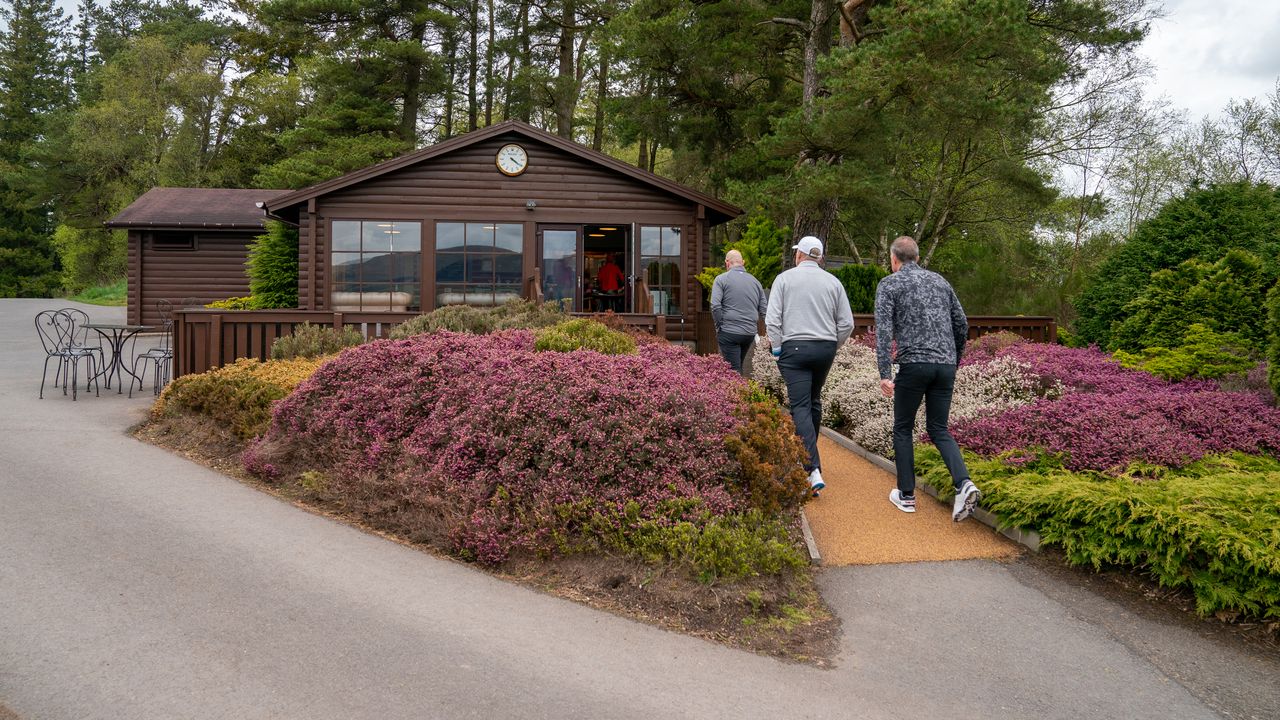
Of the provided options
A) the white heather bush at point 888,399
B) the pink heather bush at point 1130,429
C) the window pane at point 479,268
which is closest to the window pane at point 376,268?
the window pane at point 479,268

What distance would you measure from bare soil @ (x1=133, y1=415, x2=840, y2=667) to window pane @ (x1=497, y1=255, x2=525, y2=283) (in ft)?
40.3

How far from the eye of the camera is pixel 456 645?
3.92 m

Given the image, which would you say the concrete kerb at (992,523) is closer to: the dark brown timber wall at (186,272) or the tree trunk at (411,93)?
the dark brown timber wall at (186,272)

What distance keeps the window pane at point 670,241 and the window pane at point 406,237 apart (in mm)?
5107

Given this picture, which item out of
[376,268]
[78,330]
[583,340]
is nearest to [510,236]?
[376,268]

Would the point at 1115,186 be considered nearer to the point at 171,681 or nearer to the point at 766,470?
the point at 766,470

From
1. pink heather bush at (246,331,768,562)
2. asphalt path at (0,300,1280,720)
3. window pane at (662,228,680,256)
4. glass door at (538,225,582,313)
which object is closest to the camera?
asphalt path at (0,300,1280,720)

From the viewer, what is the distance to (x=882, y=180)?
51.0 feet

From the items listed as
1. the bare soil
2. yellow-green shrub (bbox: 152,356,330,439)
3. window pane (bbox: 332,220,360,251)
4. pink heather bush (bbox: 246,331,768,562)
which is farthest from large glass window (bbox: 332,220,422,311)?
the bare soil

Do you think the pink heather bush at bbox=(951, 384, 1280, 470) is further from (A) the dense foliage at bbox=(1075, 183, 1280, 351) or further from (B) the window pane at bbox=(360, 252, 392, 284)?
(B) the window pane at bbox=(360, 252, 392, 284)

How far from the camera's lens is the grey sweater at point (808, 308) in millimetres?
6273

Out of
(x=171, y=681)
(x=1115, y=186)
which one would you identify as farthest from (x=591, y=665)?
(x=1115, y=186)

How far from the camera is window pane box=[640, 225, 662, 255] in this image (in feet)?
56.7

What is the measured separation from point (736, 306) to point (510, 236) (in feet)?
30.9
